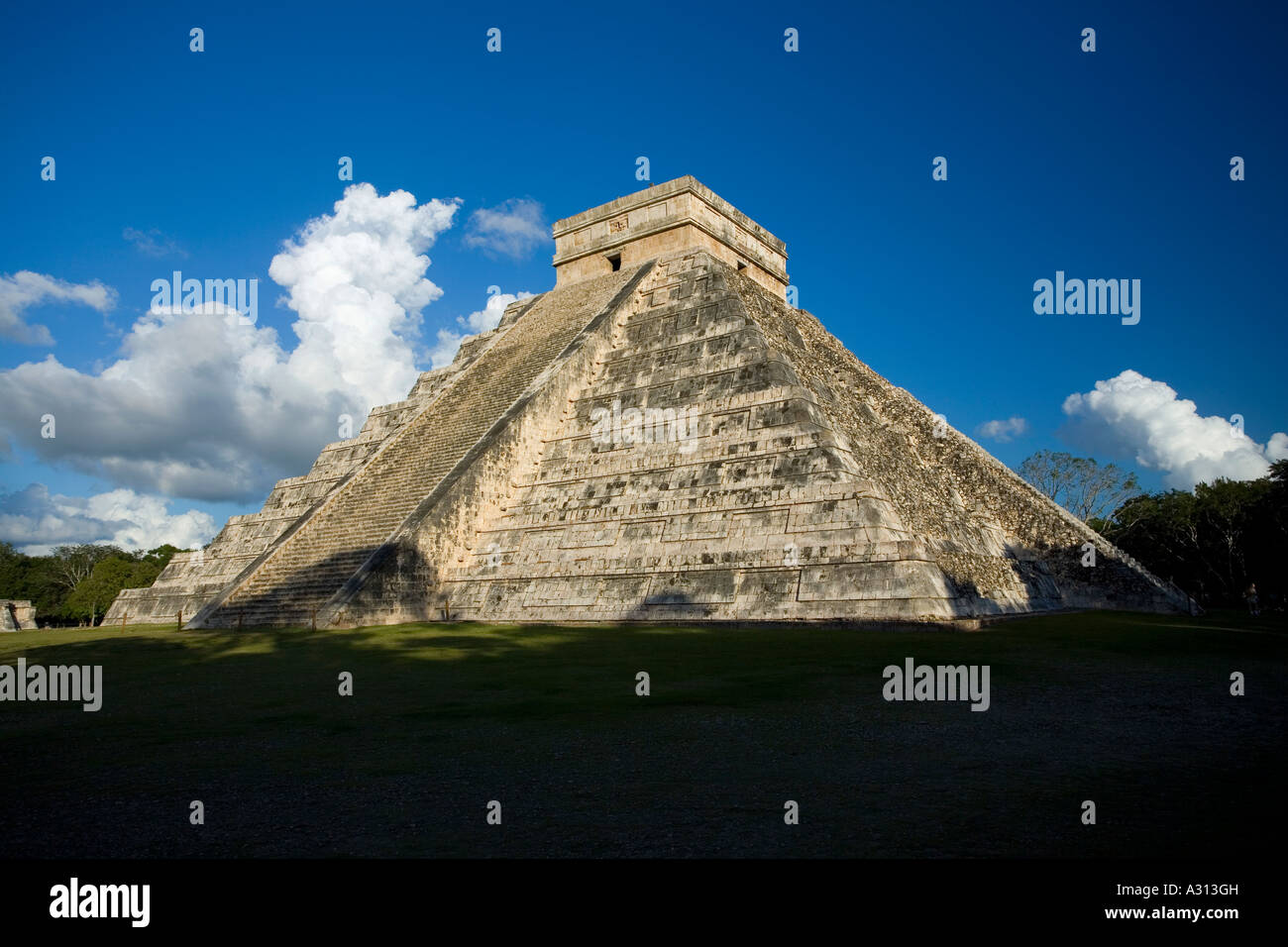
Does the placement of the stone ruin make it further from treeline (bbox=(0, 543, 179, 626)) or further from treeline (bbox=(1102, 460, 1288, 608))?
treeline (bbox=(1102, 460, 1288, 608))

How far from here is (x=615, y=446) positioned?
60.4ft

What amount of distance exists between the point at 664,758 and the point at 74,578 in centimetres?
7313

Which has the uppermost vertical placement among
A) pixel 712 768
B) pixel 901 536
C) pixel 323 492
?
pixel 323 492

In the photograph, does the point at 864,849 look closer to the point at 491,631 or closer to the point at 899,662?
the point at 899,662

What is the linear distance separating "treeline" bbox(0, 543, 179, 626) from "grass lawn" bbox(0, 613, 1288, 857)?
46673 mm

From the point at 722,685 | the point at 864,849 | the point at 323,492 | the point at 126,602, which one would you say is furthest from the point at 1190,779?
the point at 126,602

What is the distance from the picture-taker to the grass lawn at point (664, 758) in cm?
416

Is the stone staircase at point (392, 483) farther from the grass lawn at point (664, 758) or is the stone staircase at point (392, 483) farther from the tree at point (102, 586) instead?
the tree at point (102, 586)

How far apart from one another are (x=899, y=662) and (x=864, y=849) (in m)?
6.13

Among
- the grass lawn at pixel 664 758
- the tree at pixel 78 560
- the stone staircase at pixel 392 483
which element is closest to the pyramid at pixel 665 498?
the stone staircase at pixel 392 483

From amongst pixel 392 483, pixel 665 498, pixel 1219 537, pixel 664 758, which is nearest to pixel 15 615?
pixel 392 483

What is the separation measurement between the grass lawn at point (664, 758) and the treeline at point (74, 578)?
4667 centimetres

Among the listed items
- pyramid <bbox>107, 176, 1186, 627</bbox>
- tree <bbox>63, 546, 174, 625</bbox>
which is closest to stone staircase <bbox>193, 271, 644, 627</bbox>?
pyramid <bbox>107, 176, 1186, 627</bbox>

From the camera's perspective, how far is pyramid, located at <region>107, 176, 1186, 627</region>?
14766 millimetres
